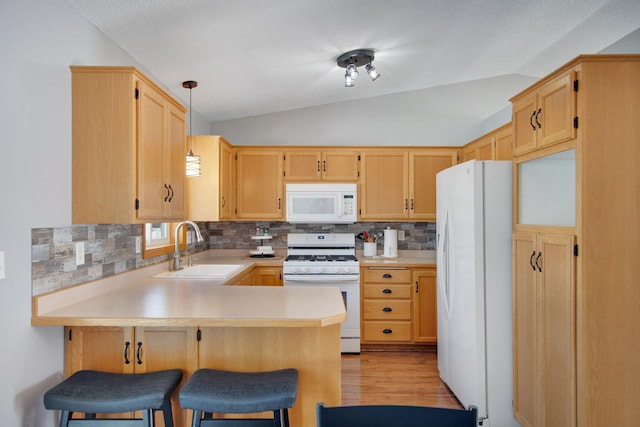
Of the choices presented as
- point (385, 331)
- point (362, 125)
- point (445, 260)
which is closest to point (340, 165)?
point (362, 125)

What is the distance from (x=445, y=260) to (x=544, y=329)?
93 cm

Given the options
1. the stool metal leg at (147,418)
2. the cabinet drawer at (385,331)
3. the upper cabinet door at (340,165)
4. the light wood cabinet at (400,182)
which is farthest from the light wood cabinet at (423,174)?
the stool metal leg at (147,418)

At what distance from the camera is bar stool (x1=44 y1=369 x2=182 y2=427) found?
1409 mm

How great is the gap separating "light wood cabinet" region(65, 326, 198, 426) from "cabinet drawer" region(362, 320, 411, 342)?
7.00 feet

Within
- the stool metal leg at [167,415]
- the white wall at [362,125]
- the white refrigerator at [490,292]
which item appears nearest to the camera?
the stool metal leg at [167,415]

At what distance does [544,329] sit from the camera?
190cm

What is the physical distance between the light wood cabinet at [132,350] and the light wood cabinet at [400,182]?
249cm

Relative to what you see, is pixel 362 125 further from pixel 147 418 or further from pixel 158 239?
pixel 147 418

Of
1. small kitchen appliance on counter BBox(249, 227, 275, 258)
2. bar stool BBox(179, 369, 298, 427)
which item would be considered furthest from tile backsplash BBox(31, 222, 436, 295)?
bar stool BBox(179, 369, 298, 427)

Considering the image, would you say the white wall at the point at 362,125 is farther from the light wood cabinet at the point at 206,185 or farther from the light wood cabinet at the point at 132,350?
the light wood cabinet at the point at 132,350

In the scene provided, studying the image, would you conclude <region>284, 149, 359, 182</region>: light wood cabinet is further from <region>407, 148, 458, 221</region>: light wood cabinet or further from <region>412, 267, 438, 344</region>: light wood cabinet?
<region>412, 267, 438, 344</region>: light wood cabinet

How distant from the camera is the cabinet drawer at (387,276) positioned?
11.8ft

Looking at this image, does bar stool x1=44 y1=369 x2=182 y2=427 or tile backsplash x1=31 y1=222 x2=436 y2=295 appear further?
tile backsplash x1=31 y1=222 x2=436 y2=295

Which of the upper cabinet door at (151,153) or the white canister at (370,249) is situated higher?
the upper cabinet door at (151,153)
